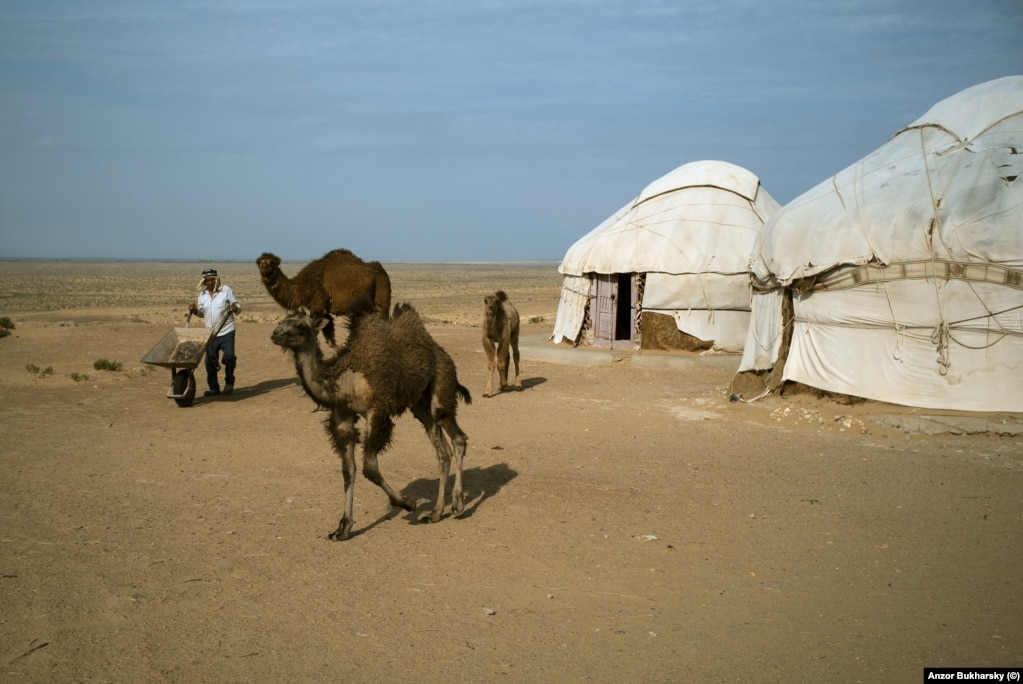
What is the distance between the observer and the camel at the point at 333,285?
1391 centimetres

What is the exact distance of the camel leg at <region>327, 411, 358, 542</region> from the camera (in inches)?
261

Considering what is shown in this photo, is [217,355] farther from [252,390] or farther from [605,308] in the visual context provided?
[605,308]

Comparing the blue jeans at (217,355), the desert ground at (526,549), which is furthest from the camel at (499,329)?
the blue jeans at (217,355)

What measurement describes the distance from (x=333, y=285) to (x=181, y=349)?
9.70 ft

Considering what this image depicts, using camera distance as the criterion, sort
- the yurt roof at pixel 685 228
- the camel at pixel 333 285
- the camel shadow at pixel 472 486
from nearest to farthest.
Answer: the camel shadow at pixel 472 486
the camel at pixel 333 285
the yurt roof at pixel 685 228

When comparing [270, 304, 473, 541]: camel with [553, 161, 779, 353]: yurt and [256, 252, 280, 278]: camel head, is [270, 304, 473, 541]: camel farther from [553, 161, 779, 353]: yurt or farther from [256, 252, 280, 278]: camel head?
[553, 161, 779, 353]: yurt

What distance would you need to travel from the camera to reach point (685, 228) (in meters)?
19.3

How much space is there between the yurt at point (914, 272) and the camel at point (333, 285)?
5.97 meters

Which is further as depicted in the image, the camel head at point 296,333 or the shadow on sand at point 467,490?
the shadow on sand at point 467,490

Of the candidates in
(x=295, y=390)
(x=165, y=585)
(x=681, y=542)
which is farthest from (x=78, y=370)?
(x=681, y=542)

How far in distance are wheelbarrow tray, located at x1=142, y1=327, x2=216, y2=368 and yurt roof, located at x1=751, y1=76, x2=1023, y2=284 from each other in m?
7.95

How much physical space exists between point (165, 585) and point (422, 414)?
2.57m

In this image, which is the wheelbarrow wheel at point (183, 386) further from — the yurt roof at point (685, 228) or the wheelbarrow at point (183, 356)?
the yurt roof at point (685, 228)

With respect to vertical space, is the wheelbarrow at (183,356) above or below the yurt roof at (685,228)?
below
